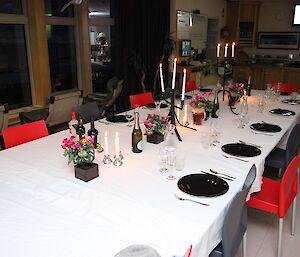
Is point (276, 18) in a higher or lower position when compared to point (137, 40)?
higher

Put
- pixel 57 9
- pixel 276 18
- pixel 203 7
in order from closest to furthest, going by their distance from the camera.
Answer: pixel 57 9 < pixel 203 7 < pixel 276 18

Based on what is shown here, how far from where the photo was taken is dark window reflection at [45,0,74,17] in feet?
14.8

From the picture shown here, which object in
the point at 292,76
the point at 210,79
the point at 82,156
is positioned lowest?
the point at 210,79

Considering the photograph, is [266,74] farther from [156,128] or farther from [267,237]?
[156,128]

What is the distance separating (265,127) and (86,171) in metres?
1.74

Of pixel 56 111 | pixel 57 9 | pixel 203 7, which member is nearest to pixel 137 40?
pixel 57 9

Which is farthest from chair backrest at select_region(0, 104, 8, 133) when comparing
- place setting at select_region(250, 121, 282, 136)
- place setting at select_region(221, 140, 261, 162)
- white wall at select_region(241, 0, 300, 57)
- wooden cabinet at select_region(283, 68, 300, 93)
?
white wall at select_region(241, 0, 300, 57)

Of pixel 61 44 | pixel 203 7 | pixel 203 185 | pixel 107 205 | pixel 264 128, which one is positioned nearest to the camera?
pixel 107 205

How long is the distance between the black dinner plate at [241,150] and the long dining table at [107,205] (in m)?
0.05

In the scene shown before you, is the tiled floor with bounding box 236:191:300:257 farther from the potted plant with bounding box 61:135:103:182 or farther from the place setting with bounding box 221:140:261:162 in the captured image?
the potted plant with bounding box 61:135:103:182

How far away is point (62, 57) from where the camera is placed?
499 centimetres

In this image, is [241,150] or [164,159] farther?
[241,150]

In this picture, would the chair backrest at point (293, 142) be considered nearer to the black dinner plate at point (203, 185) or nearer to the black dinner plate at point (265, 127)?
the black dinner plate at point (265, 127)

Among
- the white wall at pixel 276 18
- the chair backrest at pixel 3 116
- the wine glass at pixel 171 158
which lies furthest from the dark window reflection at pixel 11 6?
the white wall at pixel 276 18
